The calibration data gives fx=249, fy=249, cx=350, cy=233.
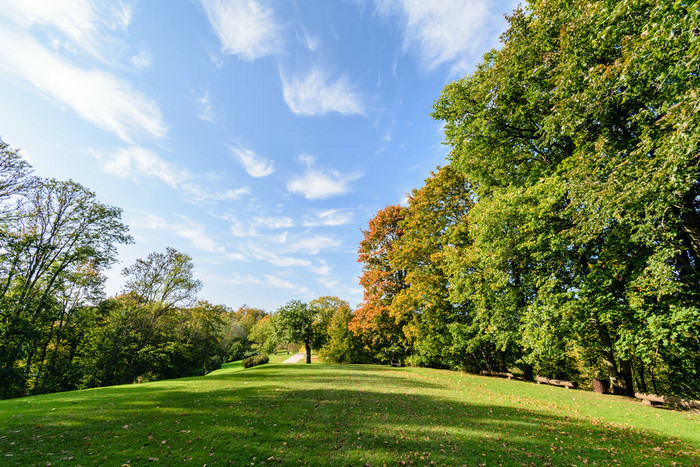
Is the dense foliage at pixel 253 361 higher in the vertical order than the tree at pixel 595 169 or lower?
lower

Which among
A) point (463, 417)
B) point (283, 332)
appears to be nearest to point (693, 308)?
point (463, 417)

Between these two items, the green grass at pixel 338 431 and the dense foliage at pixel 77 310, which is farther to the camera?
the dense foliage at pixel 77 310

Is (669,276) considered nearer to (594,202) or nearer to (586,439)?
(594,202)

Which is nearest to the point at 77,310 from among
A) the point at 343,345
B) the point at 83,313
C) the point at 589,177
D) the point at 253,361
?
the point at 83,313

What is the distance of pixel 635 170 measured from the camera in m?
7.76

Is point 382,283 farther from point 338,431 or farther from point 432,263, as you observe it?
point 338,431

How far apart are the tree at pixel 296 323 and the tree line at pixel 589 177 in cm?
1884

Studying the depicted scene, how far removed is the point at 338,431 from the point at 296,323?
24721mm

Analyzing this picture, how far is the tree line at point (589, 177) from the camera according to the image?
707cm

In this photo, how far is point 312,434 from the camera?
6.79 metres

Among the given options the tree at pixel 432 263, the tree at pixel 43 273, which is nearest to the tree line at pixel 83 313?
the tree at pixel 43 273

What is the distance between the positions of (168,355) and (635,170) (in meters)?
42.3

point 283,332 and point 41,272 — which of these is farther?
point 283,332

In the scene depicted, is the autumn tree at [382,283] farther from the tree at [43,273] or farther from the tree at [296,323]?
the tree at [43,273]
